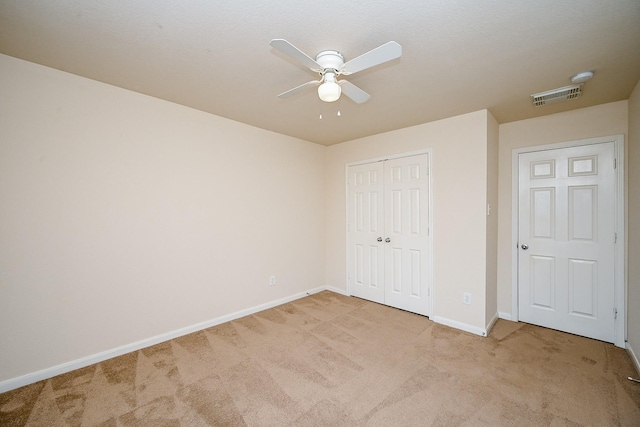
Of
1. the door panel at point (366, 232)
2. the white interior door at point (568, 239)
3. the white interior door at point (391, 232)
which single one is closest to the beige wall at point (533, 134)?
the white interior door at point (568, 239)

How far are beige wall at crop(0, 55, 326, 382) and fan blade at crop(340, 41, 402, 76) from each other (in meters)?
2.06

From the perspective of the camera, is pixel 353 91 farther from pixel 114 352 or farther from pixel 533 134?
pixel 114 352

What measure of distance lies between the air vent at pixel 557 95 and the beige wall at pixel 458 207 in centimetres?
44

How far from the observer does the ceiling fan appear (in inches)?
56.6

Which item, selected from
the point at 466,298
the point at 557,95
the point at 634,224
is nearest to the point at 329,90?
the point at 557,95

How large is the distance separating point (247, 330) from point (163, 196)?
1.75m

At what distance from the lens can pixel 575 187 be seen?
112 inches

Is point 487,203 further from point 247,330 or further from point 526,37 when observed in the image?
point 247,330

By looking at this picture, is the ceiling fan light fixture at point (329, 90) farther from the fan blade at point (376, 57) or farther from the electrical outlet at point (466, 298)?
the electrical outlet at point (466, 298)

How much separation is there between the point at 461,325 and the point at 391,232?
4.56 ft

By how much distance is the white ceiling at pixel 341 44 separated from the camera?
1.47 meters

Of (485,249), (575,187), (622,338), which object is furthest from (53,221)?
(622,338)

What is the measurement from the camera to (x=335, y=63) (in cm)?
181

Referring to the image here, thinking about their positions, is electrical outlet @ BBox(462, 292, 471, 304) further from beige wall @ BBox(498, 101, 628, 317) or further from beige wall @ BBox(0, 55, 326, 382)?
beige wall @ BBox(0, 55, 326, 382)
